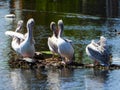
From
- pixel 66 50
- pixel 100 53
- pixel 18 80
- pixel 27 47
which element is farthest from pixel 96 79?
pixel 27 47

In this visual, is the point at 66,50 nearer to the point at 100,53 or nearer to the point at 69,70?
the point at 69,70

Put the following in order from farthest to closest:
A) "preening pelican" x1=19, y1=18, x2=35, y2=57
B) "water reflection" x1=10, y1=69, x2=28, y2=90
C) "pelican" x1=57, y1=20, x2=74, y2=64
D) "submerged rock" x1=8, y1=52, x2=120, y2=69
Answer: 1. "preening pelican" x1=19, y1=18, x2=35, y2=57
2. "pelican" x1=57, y1=20, x2=74, y2=64
3. "submerged rock" x1=8, y1=52, x2=120, y2=69
4. "water reflection" x1=10, y1=69, x2=28, y2=90

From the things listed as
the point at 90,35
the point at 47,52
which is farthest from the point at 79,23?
the point at 47,52

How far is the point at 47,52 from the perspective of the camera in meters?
29.1

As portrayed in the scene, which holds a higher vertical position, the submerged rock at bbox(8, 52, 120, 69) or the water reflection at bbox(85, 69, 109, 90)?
the submerged rock at bbox(8, 52, 120, 69)

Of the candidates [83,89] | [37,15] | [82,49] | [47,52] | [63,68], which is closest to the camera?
[83,89]

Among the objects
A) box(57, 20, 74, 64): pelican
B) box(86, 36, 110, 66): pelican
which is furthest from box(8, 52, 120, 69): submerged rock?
box(86, 36, 110, 66): pelican

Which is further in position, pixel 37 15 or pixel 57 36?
pixel 37 15

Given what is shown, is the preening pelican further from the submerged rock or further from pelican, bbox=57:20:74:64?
pelican, bbox=57:20:74:64

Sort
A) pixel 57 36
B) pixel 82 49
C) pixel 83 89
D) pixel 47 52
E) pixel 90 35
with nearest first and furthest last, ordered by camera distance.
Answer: pixel 83 89
pixel 57 36
pixel 47 52
pixel 82 49
pixel 90 35

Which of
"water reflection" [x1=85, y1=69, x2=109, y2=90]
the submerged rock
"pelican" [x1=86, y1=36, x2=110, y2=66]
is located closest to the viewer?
"water reflection" [x1=85, y1=69, x2=109, y2=90]

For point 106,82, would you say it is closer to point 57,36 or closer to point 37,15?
point 57,36

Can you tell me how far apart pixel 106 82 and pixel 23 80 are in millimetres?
3267

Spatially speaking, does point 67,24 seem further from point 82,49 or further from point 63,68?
point 63,68
